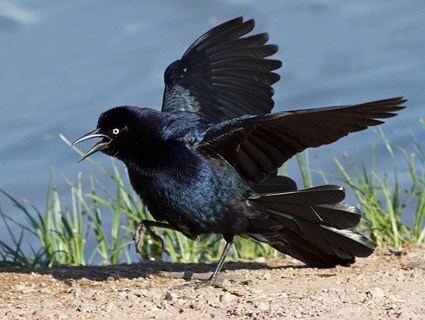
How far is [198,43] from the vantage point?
8602 millimetres

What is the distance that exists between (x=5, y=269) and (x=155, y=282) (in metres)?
0.89

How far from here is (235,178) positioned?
7.60 meters

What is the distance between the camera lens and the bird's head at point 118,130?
7676mm

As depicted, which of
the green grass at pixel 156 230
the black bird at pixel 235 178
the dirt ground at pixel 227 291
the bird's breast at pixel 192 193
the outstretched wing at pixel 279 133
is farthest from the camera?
the green grass at pixel 156 230

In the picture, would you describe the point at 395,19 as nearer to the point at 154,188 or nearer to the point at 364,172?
the point at 364,172

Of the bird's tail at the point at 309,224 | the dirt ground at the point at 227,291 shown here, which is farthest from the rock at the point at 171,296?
the bird's tail at the point at 309,224

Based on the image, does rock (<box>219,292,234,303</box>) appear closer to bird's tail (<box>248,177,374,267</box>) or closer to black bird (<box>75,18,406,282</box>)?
black bird (<box>75,18,406,282</box>)

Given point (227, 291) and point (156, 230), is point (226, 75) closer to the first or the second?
point (156, 230)

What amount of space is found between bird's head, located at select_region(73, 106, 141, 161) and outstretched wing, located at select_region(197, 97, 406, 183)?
37cm

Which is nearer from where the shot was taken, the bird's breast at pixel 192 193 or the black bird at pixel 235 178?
the black bird at pixel 235 178

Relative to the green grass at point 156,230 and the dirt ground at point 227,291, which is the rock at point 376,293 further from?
the green grass at point 156,230

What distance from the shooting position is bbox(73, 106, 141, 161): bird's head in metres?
7.68

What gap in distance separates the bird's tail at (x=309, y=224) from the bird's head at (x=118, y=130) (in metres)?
0.67

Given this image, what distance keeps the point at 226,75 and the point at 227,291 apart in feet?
5.45
